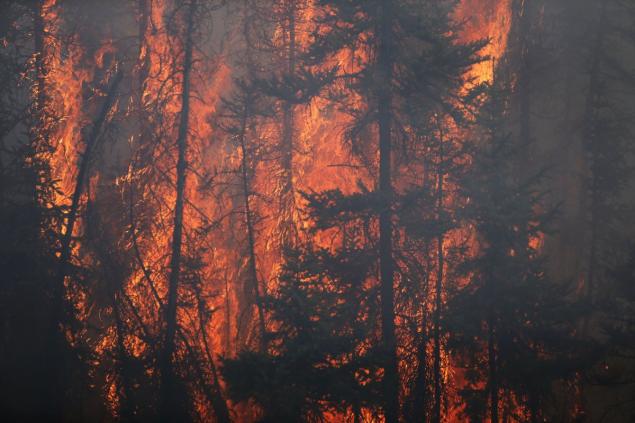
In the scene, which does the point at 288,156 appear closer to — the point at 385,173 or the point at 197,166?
the point at 197,166

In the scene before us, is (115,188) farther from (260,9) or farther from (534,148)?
(534,148)

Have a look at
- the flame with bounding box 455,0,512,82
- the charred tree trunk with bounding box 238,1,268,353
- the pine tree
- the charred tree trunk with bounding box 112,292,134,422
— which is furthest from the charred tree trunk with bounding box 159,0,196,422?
the flame with bounding box 455,0,512,82

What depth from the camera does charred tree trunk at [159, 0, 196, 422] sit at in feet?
39.9

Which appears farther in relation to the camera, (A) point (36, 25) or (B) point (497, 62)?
(B) point (497, 62)

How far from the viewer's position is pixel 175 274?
12781 millimetres

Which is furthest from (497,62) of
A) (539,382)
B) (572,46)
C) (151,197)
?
(151,197)

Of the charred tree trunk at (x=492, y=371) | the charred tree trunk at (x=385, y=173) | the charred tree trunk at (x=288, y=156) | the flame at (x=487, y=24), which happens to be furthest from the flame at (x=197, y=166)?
the charred tree trunk at (x=385, y=173)

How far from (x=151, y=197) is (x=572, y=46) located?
22164 mm

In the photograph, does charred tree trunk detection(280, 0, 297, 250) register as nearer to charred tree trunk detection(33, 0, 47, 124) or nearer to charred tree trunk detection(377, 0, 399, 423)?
charred tree trunk detection(377, 0, 399, 423)

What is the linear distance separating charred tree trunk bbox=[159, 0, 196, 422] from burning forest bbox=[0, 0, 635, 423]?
8cm

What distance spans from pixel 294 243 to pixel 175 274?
3970 mm

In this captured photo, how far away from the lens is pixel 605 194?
21.8 metres

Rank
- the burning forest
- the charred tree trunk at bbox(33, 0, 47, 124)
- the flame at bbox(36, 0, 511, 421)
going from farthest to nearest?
the charred tree trunk at bbox(33, 0, 47, 124) < the flame at bbox(36, 0, 511, 421) < the burning forest

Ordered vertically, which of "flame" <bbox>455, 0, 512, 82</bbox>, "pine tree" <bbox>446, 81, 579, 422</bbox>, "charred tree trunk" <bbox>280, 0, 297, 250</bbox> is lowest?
"pine tree" <bbox>446, 81, 579, 422</bbox>
